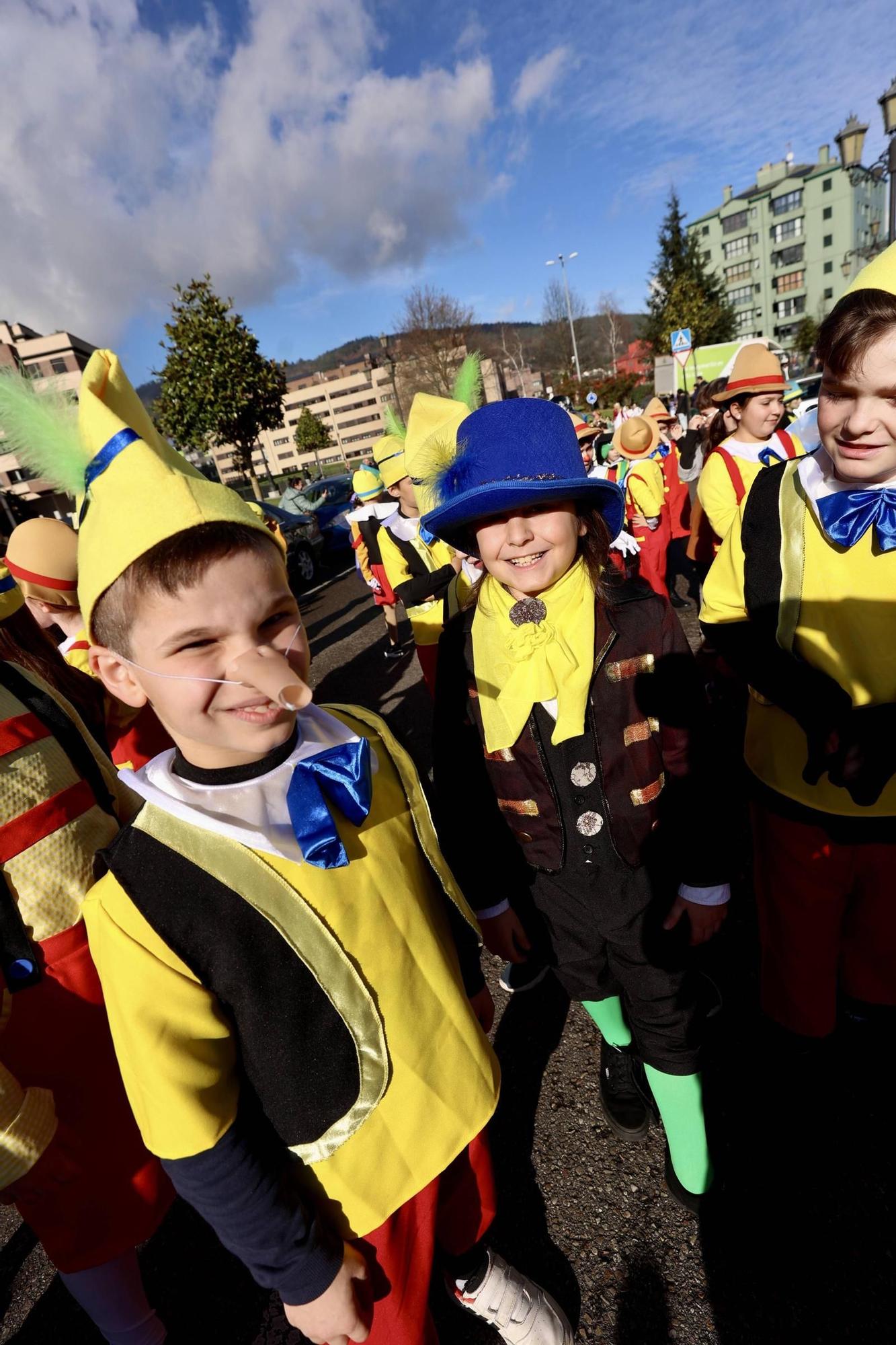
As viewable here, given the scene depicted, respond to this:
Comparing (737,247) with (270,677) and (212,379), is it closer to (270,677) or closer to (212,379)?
(212,379)

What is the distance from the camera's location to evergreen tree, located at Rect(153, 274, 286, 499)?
15.9 metres

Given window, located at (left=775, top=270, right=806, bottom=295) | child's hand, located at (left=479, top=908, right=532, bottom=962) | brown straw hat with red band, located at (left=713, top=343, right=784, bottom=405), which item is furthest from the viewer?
window, located at (left=775, top=270, right=806, bottom=295)

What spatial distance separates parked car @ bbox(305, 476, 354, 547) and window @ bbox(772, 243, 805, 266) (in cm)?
6108

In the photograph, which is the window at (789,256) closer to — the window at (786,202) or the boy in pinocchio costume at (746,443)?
the window at (786,202)

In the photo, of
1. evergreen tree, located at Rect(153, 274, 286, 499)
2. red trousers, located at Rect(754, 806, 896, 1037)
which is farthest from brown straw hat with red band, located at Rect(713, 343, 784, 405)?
evergreen tree, located at Rect(153, 274, 286, 499)

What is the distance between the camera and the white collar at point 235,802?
106 centimetres

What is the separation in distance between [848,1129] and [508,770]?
5.10 ft

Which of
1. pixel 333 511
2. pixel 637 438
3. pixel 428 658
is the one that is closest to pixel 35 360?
pixel 333 511

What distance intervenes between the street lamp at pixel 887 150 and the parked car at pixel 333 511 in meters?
10.2

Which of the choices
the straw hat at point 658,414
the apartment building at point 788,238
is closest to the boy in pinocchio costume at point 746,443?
the straw hat at point 658,414

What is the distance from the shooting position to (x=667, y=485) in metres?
6.45

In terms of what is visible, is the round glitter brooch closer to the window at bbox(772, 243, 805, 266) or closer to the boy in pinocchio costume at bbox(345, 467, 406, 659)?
the boy in pinocchio costume at bbox(345, 467, 406, 659)

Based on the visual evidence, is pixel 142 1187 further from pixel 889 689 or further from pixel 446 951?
pixel 889 689

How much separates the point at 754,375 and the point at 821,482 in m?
2.59
